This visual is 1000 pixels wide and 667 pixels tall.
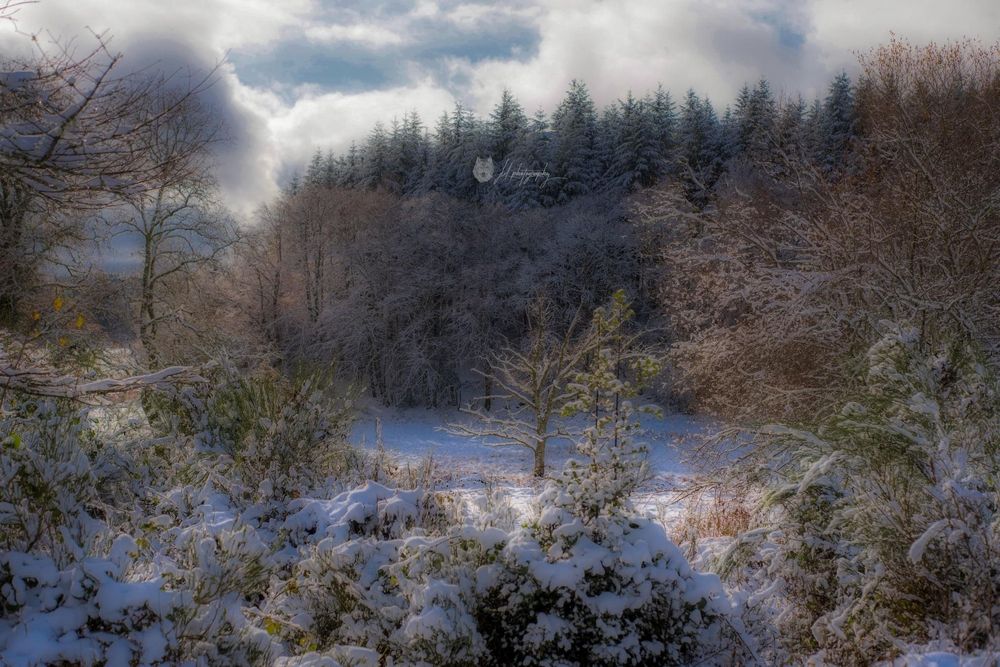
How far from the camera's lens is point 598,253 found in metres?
26.9

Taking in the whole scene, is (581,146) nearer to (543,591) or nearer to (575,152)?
(575,152)

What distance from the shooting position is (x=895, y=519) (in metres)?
3.88

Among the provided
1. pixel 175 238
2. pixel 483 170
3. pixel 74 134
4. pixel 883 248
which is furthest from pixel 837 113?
pixel 74 134

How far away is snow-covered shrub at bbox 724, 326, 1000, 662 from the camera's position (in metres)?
3.59

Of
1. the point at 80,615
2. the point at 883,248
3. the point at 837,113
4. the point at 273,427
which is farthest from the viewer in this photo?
the point at 837,113

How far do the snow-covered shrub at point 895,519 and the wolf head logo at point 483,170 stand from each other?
29.9 metres

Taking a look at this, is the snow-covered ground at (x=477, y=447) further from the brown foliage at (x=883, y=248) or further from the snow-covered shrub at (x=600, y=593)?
the snow-covered shrub at (x=600, y=593)

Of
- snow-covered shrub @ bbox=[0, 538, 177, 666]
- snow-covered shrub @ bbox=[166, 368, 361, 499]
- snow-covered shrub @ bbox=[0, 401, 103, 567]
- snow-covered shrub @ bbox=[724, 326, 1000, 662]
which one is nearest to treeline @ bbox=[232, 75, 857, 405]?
snow-covered shrub @ bbox=[166, 368, 361, 499]

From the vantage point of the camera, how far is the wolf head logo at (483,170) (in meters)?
34.1

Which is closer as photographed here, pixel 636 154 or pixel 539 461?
pixel 539 461

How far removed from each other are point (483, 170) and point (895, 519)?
32235mm

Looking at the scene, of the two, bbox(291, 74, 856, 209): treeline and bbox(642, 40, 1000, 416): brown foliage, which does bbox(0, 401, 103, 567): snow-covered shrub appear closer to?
bbox(642, 40, 1000, 416): brown foliage

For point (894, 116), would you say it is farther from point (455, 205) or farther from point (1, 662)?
point (455, 205)

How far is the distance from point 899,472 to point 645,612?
2.24 m
